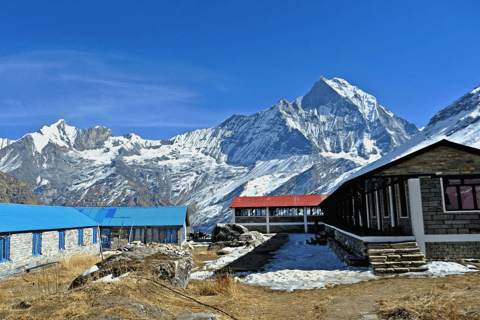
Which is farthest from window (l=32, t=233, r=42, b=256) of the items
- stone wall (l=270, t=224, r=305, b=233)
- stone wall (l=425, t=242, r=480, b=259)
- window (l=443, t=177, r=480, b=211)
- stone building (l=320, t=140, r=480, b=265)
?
stone wall (l=270, t=224, r=305, b=233)

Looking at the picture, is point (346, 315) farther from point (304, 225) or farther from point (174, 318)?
point (304, 225)

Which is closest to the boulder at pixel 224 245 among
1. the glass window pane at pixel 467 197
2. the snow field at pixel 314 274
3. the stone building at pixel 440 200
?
the snow field at pixel 314 274

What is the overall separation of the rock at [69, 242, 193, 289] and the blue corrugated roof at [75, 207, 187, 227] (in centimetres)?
2549

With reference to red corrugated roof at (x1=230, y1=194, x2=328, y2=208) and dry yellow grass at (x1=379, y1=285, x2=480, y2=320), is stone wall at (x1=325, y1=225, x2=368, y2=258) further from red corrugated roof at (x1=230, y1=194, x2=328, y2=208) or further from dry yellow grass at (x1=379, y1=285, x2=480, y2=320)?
red corrugated roof at (x1=230, y1=194, x2=328, y2=208)

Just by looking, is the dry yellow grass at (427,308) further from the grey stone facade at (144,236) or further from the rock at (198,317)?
the grey stone facade at (144,236)

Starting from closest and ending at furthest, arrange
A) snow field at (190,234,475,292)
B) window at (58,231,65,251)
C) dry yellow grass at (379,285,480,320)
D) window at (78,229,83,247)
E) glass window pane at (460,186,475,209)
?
dry yellow grass at (379,285,480,320), snow field at (190,234,475,292), glass window pane at (460,186,475,209), window at (58,231,65,251), window at (78,229,83,247)

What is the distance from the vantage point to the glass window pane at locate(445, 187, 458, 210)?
634 inches

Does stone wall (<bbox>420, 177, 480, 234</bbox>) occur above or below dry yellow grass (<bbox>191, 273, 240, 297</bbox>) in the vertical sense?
above

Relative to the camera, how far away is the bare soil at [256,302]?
290 inches

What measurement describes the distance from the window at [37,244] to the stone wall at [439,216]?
76.7 feet

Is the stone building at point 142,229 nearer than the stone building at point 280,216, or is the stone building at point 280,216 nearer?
the stone building at point 142,229

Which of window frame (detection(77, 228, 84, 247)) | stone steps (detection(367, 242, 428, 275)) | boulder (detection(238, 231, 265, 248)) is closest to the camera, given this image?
stone steps (detection(367, 242, 428, 275))

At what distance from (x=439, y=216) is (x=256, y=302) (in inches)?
403

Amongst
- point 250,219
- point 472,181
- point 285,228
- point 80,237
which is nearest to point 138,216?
point 80,237
